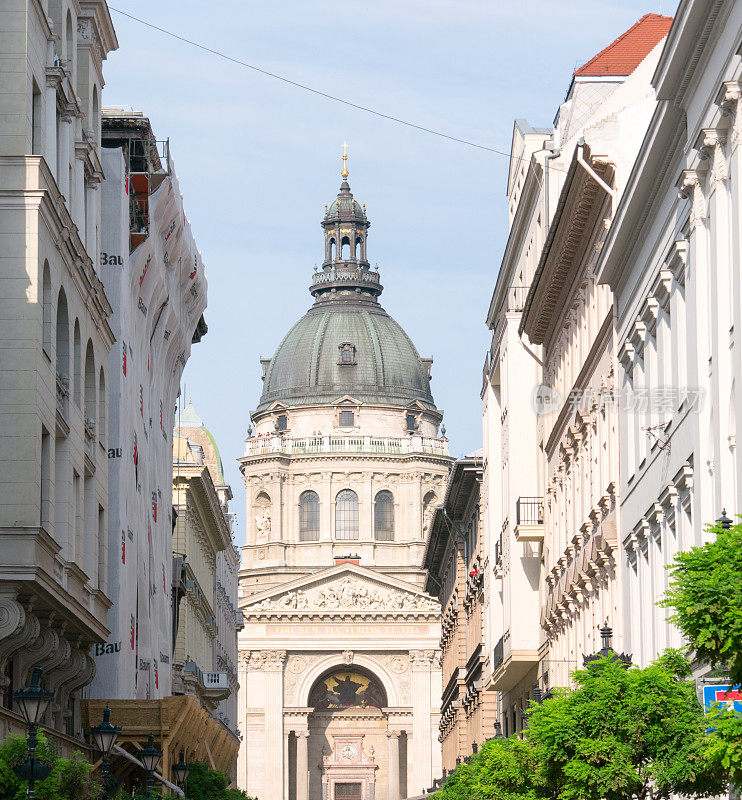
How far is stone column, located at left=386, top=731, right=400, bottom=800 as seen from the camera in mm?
143625

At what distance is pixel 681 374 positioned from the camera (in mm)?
26766

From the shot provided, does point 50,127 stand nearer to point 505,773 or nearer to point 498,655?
point 505,773

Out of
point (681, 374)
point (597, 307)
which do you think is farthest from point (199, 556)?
point (681, 374)

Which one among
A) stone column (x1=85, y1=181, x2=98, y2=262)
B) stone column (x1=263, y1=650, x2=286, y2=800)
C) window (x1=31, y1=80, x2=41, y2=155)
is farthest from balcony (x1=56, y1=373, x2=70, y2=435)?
stone column (x1=263, y1=650, x2=286, y2=800)

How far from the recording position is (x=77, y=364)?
37.7 meters

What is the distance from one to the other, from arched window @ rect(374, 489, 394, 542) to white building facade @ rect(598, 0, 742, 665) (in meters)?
122

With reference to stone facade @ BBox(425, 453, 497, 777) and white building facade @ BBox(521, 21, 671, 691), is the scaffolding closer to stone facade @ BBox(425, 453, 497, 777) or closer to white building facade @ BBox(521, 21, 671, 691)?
white building facade @ BBox(521, 21, 671, 691)

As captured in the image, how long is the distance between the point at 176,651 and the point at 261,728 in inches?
2800

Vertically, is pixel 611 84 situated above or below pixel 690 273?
above

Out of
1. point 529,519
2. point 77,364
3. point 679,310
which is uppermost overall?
point 77,364

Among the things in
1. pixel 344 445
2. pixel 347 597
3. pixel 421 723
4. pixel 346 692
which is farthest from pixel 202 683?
pixel 344 445

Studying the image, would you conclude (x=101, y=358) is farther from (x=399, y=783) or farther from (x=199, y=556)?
(x=399, y=783)

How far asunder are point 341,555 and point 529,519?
343 ft

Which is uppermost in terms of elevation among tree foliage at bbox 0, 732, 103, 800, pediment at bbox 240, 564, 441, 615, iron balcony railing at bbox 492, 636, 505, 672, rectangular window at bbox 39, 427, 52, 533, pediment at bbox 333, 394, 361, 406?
pediment at bbox 333, 394, 361, 406
